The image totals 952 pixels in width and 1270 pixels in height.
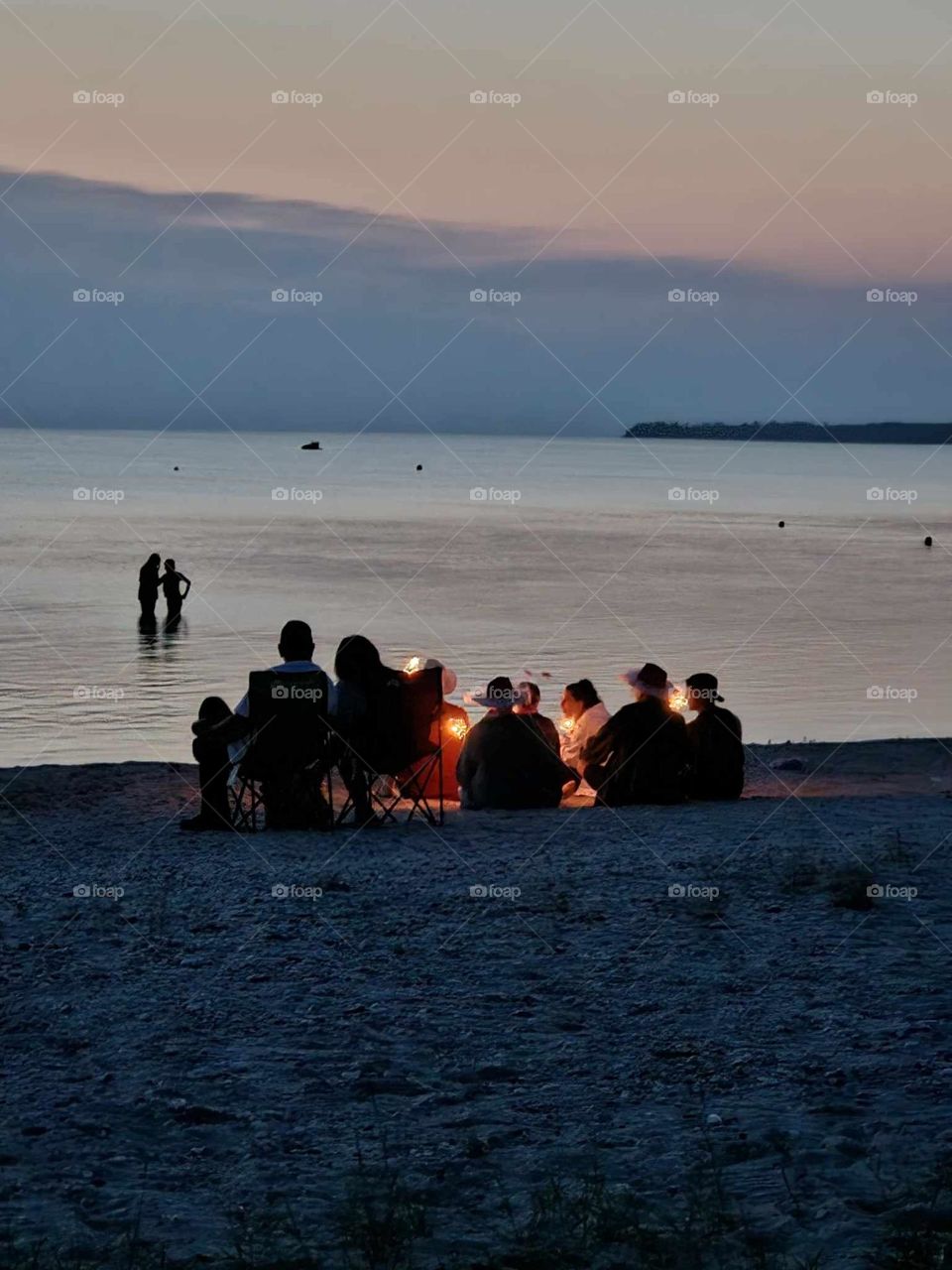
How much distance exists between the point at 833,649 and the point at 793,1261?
76.2 ft

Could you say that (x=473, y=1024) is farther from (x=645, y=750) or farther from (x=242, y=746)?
(x=645, y=750)

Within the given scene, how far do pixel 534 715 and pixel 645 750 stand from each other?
33.5 inches

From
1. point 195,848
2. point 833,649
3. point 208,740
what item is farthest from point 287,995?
point 833,649

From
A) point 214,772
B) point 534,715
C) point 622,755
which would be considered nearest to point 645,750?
point 622,755

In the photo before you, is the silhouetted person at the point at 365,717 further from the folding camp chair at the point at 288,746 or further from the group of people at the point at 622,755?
the group of people at the point at 622,755

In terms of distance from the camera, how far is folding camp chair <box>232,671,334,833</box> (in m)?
9.71

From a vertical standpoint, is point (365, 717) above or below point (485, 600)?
below

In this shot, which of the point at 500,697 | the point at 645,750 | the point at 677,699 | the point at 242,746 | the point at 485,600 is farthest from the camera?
the point at 485,600

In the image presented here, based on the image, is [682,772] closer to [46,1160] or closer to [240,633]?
[46,1160]

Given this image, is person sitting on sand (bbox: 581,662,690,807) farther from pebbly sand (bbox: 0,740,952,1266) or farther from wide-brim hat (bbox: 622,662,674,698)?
pebbly sand (bbox: 0,740,952,1266)

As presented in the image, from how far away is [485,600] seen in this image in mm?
36844

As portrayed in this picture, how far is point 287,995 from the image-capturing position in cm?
648

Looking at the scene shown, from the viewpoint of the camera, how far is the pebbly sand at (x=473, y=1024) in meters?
4.83

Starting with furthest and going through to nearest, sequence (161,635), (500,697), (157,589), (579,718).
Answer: (157,589) < (161,635) < (579,718) < (500,697)
